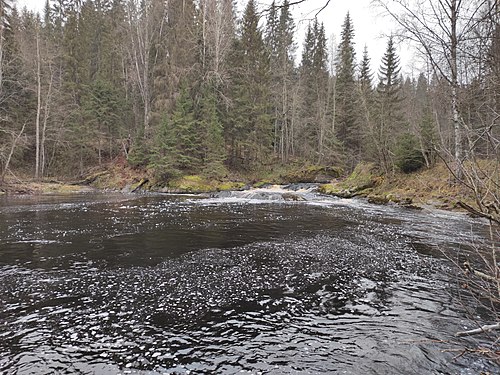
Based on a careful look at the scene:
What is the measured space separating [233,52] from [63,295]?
3506 cm

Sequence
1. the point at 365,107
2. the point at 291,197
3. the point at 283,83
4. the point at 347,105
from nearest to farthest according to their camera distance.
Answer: the point at 291,197 < the point at 365,107 < the point at 283,83 < the point at 347,105

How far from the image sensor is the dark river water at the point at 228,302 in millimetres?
4137

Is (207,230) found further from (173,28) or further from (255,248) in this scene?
(173,28)

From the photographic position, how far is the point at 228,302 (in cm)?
581

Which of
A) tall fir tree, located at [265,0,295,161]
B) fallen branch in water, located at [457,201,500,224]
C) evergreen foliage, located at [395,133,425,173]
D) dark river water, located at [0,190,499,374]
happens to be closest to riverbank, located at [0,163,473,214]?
evergreen foliage, located at [395,133,425,173]

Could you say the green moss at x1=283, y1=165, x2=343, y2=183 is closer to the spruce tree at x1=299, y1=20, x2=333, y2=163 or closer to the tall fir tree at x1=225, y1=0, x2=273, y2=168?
the spruce tree at x1=299, y1=20, x2=333, y2=163

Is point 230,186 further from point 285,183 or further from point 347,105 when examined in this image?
point 347,105

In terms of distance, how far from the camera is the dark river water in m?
4.14

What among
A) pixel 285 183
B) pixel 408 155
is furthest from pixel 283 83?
pixel 408 155

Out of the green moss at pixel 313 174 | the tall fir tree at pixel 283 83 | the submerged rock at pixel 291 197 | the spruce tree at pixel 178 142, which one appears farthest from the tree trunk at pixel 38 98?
the green moss at pixel 313 174

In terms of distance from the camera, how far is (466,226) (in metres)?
12.9

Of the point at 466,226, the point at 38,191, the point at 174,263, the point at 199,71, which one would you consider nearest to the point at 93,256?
Answer: the point at 174,263

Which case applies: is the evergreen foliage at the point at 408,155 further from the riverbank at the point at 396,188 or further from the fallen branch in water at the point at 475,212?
the fallen branch in water at the point at 475,212

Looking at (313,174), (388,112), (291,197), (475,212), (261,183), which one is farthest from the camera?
(313,174)
